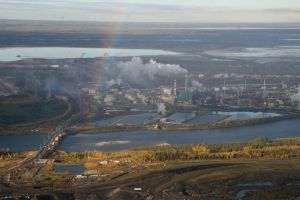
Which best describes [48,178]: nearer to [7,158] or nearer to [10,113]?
[7,158]

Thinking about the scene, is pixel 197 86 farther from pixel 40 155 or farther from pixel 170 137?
pixel 40 155

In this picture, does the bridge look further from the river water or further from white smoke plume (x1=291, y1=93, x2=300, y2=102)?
white smoke plume (x1=291, y1=93, x2=300, y2=102)

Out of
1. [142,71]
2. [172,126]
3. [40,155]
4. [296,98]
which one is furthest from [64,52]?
[40,155]

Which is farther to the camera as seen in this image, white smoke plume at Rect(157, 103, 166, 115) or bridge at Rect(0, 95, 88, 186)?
white smoke plume at Rect(157, 103, 166, 115)

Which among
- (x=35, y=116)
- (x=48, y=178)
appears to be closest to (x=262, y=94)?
(x=35, y=116)

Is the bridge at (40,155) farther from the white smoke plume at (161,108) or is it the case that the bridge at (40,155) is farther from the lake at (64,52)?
the lake at (64,52)

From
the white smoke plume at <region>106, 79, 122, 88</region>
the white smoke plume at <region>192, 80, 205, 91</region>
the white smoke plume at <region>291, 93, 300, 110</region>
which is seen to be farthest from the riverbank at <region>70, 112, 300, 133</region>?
the white smoke plume at <region>106, 79, 122, 88</region>
